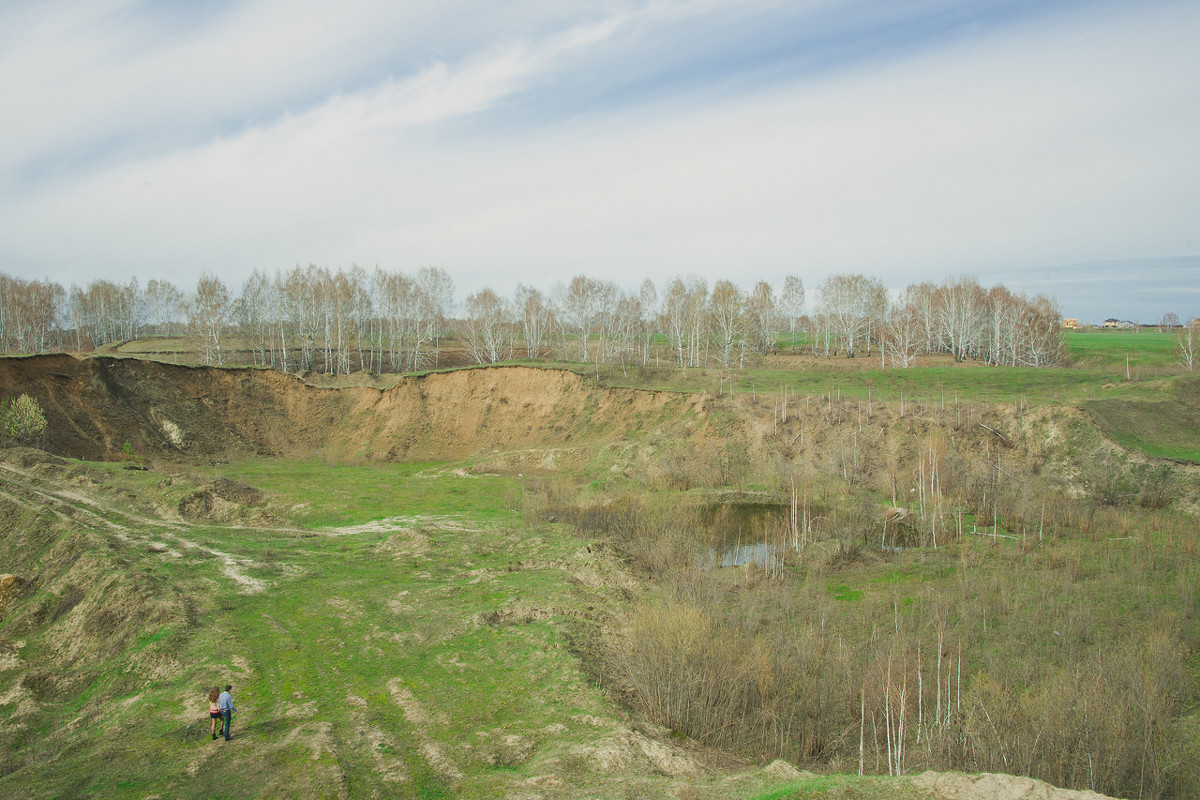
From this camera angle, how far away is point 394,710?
1225 centimetres

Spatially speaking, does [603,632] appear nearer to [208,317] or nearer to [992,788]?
[992,788]

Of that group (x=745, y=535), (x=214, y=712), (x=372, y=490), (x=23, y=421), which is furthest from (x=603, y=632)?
(x=23, y=421)

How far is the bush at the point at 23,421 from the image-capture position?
36.8m

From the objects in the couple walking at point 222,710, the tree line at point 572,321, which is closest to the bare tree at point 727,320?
the tree line at point 572,321

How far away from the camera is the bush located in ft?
121

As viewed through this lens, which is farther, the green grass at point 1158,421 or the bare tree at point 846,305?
the bare tree at point 846,305

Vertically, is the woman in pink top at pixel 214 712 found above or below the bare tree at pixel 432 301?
below

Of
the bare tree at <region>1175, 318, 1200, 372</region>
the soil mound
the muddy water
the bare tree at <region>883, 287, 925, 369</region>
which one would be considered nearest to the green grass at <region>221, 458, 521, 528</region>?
the muddy water

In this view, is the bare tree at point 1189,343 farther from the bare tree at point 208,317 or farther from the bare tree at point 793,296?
the bare tree at point 208,317

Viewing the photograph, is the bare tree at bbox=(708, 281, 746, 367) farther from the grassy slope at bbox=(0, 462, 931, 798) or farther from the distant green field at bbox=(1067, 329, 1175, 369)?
the grassy slope at bbox=(0, 462, 931, 798)

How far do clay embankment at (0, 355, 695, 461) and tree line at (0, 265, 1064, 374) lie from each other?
52.0 ft

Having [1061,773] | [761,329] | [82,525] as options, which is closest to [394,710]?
[1061,773]

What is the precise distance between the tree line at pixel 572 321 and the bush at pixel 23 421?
28406 millimetres

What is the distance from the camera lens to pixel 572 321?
260ft
